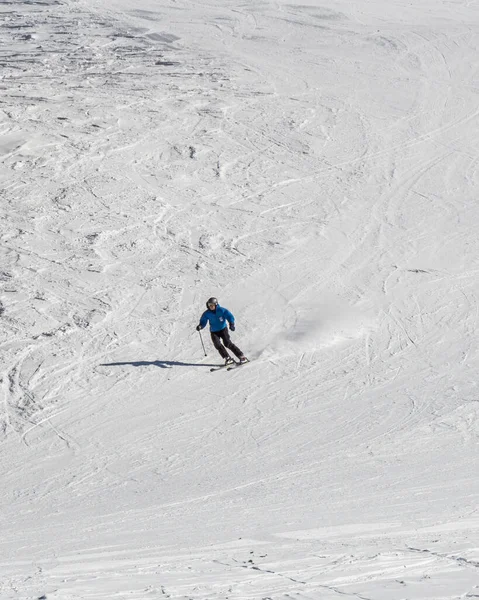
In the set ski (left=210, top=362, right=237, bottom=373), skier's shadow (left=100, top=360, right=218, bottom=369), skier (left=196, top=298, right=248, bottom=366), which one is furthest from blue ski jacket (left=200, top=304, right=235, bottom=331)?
skier's shadow (left=100, top=360, right=218, bottom=369)

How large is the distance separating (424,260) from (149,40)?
56.7ft

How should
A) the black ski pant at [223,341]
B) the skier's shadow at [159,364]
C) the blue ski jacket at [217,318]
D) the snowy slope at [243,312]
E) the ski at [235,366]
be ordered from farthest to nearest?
1. the skier's shadow at [159,364]
2. the ski at [235,366]
3. the black ski pant at [223,341]
4. the blue ski jacket at [217,318]
5. the snowy slope at [243,312]

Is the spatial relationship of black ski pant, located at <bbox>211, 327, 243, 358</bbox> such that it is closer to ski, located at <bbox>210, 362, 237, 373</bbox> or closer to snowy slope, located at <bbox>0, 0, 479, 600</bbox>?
ski, located at <bbox>210, 362, 237, 373</bbox>

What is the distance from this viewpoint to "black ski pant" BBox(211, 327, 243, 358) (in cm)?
1327

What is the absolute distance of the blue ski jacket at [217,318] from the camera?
43.0 ft

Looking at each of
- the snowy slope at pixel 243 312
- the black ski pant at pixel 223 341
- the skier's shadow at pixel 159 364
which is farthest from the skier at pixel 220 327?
the skier's shadow at pixel 159 364

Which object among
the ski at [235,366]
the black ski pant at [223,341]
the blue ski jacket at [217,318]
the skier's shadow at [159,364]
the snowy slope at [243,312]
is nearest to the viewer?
the snowy slope at [243,312]

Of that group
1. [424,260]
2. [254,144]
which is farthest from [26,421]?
[254,144]

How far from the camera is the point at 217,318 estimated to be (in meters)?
13.2

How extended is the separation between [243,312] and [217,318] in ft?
6.64

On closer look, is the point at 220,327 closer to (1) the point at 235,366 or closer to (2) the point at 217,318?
(2) the point at 217,318

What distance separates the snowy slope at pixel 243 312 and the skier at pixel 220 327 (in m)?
0.34

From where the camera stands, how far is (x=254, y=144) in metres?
22.4

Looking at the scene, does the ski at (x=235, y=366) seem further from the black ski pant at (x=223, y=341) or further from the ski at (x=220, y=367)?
the black ski pant at (x=223, y=341)
